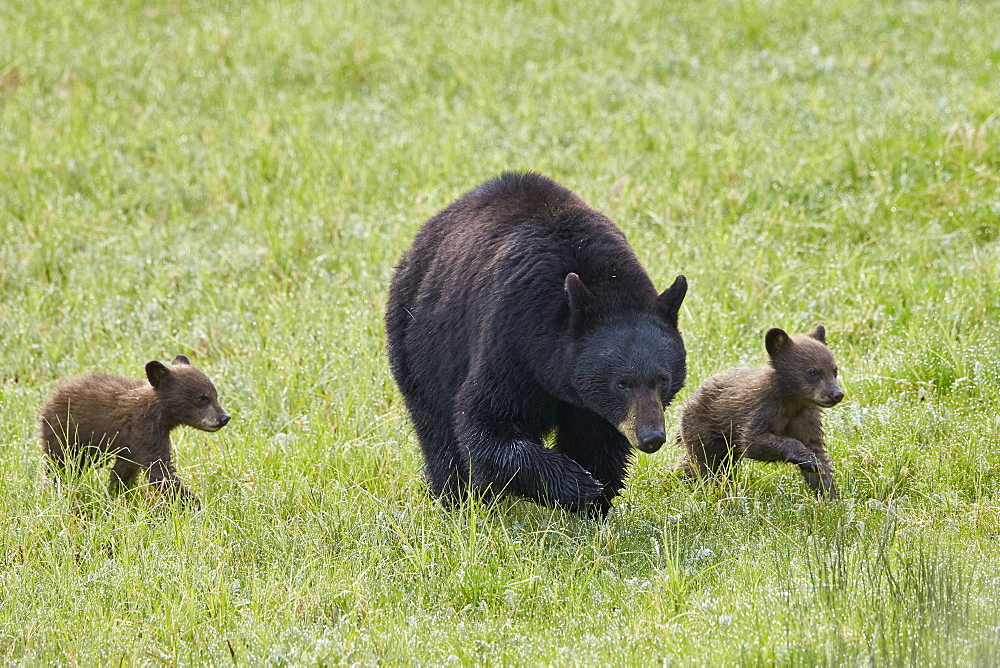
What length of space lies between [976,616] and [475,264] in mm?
2424

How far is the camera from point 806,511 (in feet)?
16.6

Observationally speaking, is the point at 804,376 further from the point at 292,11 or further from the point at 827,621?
the point at 292,11

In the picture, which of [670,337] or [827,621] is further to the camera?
[670,337]

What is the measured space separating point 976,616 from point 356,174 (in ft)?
22.6

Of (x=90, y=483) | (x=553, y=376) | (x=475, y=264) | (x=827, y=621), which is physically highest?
(x=475, y=264)

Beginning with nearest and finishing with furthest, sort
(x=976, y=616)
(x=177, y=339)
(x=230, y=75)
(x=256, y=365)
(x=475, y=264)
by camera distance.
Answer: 1. (x=976, y=616)
2. (x=475, y=264)
3. (x=256, y=365)
4. (x=177, y=339)
5. (x=230, y=75)

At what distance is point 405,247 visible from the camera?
27.7ft

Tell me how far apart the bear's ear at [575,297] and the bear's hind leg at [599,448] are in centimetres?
64

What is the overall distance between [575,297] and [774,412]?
1313 millimetres

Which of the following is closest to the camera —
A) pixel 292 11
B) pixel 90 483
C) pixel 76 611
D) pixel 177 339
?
pixel 76 611

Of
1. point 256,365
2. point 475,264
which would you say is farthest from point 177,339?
point 475,264

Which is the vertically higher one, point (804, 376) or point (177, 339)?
point (804, 376)

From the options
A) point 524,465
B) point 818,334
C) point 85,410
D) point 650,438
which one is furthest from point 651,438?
point 85,410

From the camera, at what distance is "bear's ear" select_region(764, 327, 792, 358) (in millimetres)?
5207
